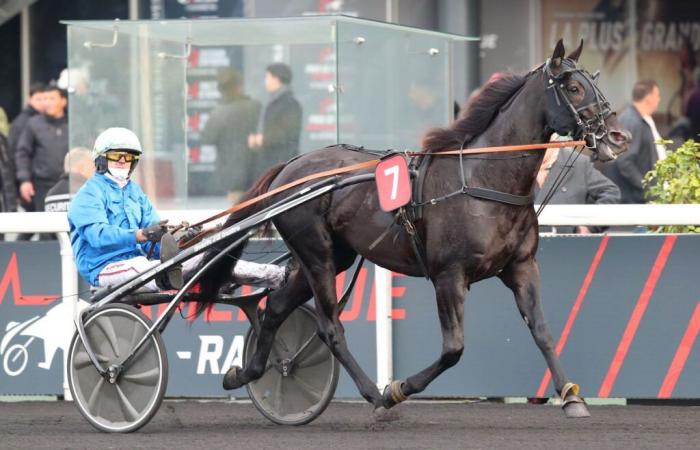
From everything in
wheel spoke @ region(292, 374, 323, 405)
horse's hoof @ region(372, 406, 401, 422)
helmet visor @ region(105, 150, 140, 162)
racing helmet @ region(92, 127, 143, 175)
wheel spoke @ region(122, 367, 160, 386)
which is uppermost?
racing helmet @ region(92, 127, 143, 175)

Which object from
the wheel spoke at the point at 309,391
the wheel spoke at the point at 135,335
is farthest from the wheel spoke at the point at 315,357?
the wheel spoke at the point at 135,335

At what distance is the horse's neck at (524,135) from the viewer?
7.71 metres

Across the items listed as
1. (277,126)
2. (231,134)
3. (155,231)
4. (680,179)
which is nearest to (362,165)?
(155,231)

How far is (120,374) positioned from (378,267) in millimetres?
1920

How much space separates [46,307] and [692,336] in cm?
392

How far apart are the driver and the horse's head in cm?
192

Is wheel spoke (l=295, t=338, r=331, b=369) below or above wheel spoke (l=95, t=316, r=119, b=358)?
below

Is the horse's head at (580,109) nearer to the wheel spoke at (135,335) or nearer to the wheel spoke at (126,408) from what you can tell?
the wheel spoke at (135,335)

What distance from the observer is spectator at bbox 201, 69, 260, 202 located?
11156mm

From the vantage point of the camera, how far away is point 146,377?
811 cm

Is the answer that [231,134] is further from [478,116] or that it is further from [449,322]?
[449,322]

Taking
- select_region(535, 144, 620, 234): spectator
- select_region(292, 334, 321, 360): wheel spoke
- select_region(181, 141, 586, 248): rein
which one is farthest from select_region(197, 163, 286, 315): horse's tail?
select_region(535, 144, 620, 234): spectator

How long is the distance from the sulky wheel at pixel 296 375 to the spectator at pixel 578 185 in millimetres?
2103

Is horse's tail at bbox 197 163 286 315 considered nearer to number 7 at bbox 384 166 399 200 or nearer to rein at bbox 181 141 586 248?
rein at bbox 181 141 586 248
